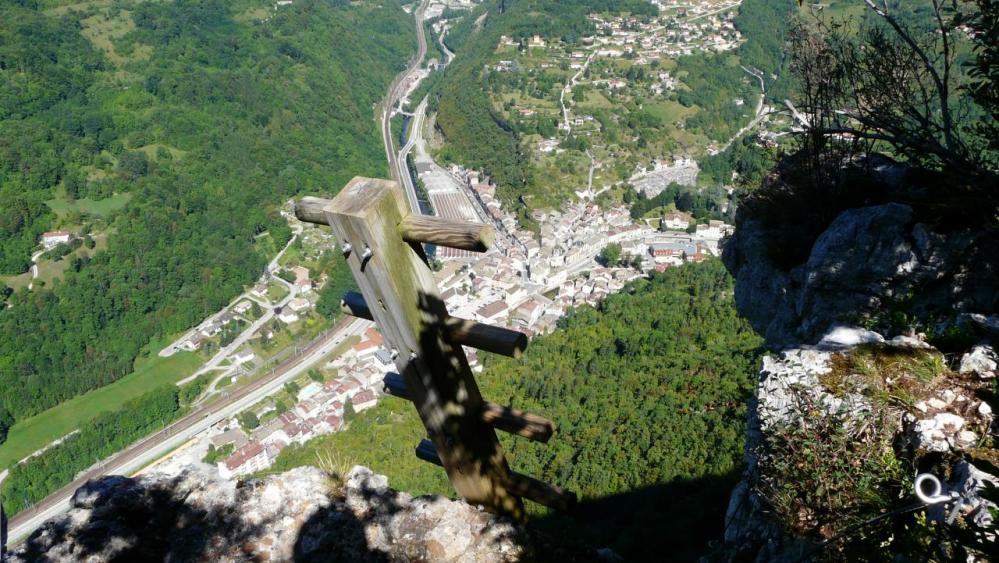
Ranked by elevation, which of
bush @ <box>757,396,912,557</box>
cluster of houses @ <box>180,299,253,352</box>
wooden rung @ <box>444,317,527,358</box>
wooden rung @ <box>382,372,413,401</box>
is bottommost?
cluster of houses @ <box>180,299,253,352</box>

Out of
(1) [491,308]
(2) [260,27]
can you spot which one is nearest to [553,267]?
(1) [491,308]

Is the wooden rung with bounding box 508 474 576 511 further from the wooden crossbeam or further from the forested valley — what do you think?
the forested valley

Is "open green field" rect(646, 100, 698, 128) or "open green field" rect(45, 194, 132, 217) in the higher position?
"open green field" rect(45, 194, 132, 217)

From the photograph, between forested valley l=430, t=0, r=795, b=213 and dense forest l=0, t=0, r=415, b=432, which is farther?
forested valley l=430, t=0, r=795, b=213

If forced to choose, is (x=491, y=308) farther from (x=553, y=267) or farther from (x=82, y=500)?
(x=82, y=500)

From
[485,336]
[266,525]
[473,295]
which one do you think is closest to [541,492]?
[485,336]

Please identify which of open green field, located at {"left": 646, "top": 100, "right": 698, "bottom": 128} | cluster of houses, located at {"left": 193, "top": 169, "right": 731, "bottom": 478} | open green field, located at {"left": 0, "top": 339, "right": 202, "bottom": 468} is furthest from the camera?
open green field, located at {"left": 646, "top": 100, "right": 698, "bottom": 128}

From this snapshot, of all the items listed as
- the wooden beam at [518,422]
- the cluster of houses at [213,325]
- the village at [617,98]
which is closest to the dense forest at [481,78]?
the village at [617,98]

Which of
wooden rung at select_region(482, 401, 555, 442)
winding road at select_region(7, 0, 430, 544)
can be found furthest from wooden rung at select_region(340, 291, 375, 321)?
winding road at select_region(7, 0, 430, 544)
